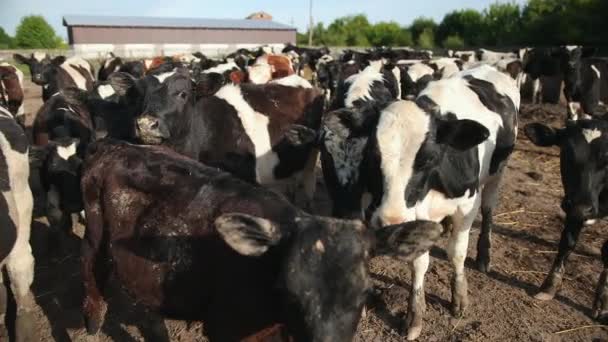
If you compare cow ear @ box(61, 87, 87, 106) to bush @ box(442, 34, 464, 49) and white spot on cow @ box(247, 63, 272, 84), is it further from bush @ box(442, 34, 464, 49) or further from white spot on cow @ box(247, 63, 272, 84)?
bush @ box(442, 34, 464, 49)

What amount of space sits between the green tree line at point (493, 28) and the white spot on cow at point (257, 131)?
1341 inches

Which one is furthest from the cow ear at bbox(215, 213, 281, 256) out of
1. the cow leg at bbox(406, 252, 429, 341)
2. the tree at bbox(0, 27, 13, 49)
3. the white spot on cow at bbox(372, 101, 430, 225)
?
the tree at bbox(0, 27, 13, 49)

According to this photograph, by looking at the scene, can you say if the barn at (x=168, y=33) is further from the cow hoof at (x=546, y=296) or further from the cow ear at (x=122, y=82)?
the cow hoof at (x=546, y=296)

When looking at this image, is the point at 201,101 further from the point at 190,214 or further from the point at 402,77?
the point at 402,77

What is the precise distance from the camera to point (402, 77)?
30.5 feet

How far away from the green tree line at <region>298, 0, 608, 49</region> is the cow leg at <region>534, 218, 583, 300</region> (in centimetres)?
3365

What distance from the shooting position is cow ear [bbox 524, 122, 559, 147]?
4.09 metres

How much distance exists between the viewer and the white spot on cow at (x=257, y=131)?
16.9 feet

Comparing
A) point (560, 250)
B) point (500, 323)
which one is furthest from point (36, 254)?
point (560, 250)

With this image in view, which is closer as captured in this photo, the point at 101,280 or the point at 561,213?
the point at 101,280

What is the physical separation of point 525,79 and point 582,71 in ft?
16.0

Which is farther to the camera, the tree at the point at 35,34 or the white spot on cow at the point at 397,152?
the tree at the point at 35,34

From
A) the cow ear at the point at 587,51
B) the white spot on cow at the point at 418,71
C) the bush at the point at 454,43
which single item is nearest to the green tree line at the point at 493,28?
the bush at the point at 454,43

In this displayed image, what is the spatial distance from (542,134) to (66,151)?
472cm
